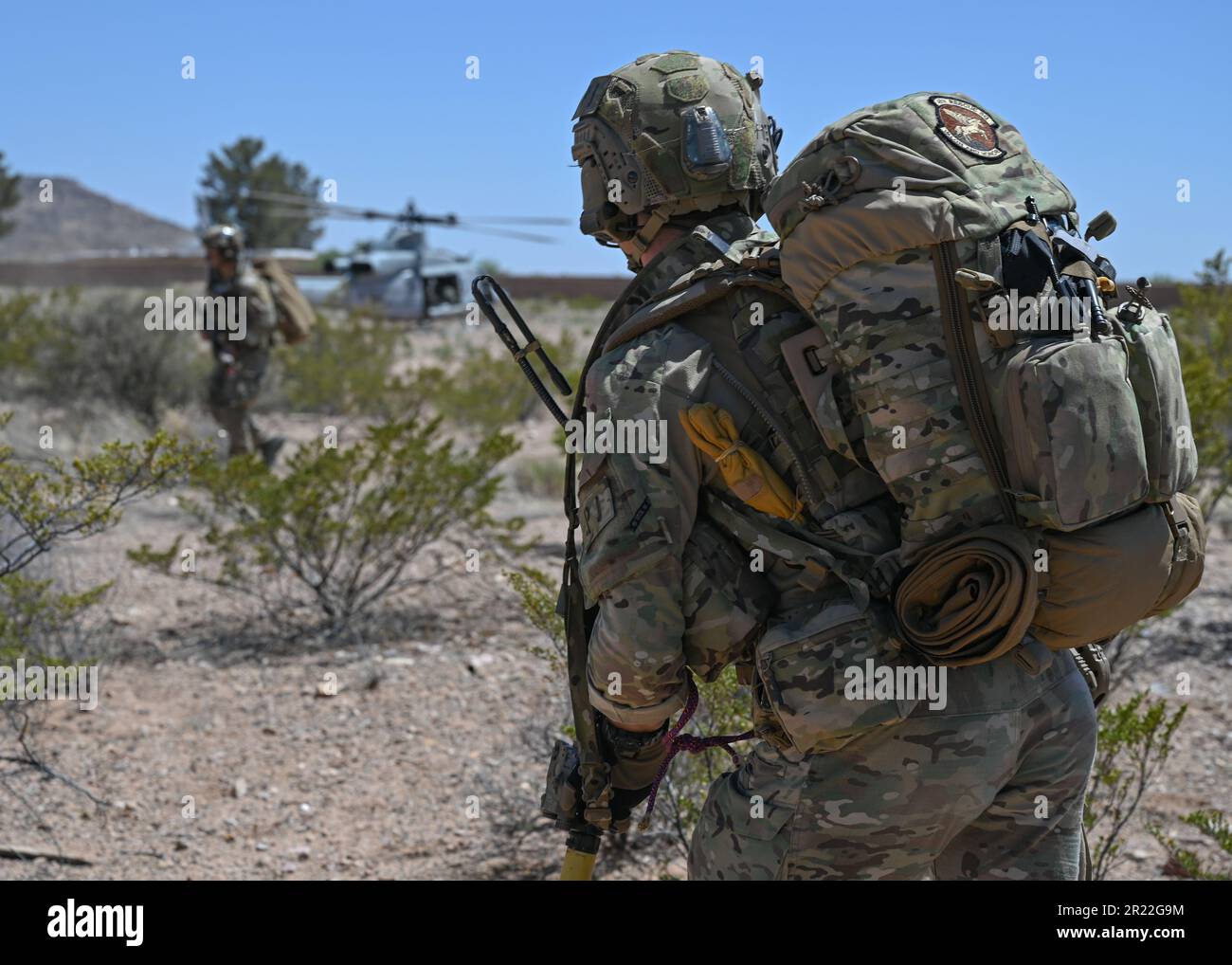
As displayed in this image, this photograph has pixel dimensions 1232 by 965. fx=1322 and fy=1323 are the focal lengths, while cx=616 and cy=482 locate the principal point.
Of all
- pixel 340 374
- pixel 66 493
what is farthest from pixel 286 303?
pixel 66 493

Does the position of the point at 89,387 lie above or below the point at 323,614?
above

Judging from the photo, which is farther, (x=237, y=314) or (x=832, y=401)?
(x=237, y=314)

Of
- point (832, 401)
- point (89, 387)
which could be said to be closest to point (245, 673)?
point (832, 401)

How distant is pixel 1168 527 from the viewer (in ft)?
6.71

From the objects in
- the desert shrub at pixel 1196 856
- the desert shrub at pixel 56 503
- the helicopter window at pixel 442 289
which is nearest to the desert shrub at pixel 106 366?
the desert shrub at pixel 56 503

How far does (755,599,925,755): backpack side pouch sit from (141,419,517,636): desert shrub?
4.35 m

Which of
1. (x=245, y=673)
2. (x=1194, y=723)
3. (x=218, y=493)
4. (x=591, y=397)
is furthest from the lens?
(x=218, y=493)

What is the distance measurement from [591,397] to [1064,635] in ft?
2.79

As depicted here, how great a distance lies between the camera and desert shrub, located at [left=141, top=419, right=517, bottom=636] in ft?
20.3

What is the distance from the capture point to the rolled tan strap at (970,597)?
76.9 inches

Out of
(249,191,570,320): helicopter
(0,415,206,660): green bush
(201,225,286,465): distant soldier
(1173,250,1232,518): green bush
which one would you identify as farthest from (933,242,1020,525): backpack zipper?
(249,191,570,320): helicopter

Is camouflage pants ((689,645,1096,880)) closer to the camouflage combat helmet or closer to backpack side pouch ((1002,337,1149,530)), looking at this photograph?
backpack side pouch ((1002,337,1149,530))
